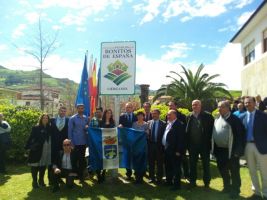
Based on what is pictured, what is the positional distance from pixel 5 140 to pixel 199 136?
6747 mm

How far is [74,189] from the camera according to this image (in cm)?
891

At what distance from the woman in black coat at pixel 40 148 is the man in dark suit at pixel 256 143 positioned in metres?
4.90

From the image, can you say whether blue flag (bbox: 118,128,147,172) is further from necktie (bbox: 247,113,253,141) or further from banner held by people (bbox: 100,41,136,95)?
necktie (bbox: 247,113,253,141)

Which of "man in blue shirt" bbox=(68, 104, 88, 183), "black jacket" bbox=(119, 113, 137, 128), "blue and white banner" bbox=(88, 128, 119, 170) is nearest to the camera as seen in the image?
"man in blue shirt" bbox=(68, 104, 88, 183)

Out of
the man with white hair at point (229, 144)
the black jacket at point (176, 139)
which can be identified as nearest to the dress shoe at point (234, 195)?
the man with white hair at point (229, 144)

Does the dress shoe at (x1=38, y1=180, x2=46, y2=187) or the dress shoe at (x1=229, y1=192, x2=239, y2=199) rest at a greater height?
the dress shoe at (x1=229, y1=192, x2=239, y2=199)

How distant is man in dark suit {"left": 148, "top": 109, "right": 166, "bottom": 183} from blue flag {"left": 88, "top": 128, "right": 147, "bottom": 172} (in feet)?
0.64

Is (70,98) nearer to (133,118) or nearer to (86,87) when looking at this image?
(86,87)

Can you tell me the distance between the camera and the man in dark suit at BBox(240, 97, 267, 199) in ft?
24.5

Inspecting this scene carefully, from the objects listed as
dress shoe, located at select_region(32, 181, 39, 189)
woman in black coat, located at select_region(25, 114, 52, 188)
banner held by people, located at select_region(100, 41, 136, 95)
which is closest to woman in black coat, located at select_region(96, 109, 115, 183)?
banner held by people, located at select_region(100, 41, 136, 95)

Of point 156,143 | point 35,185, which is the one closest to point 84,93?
point 35,185

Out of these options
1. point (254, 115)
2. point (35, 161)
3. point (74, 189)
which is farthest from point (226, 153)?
point (35, 161)

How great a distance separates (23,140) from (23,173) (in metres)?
2.04

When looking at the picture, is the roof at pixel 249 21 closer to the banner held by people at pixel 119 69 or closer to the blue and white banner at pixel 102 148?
the banner held by people at pixel 119 69
